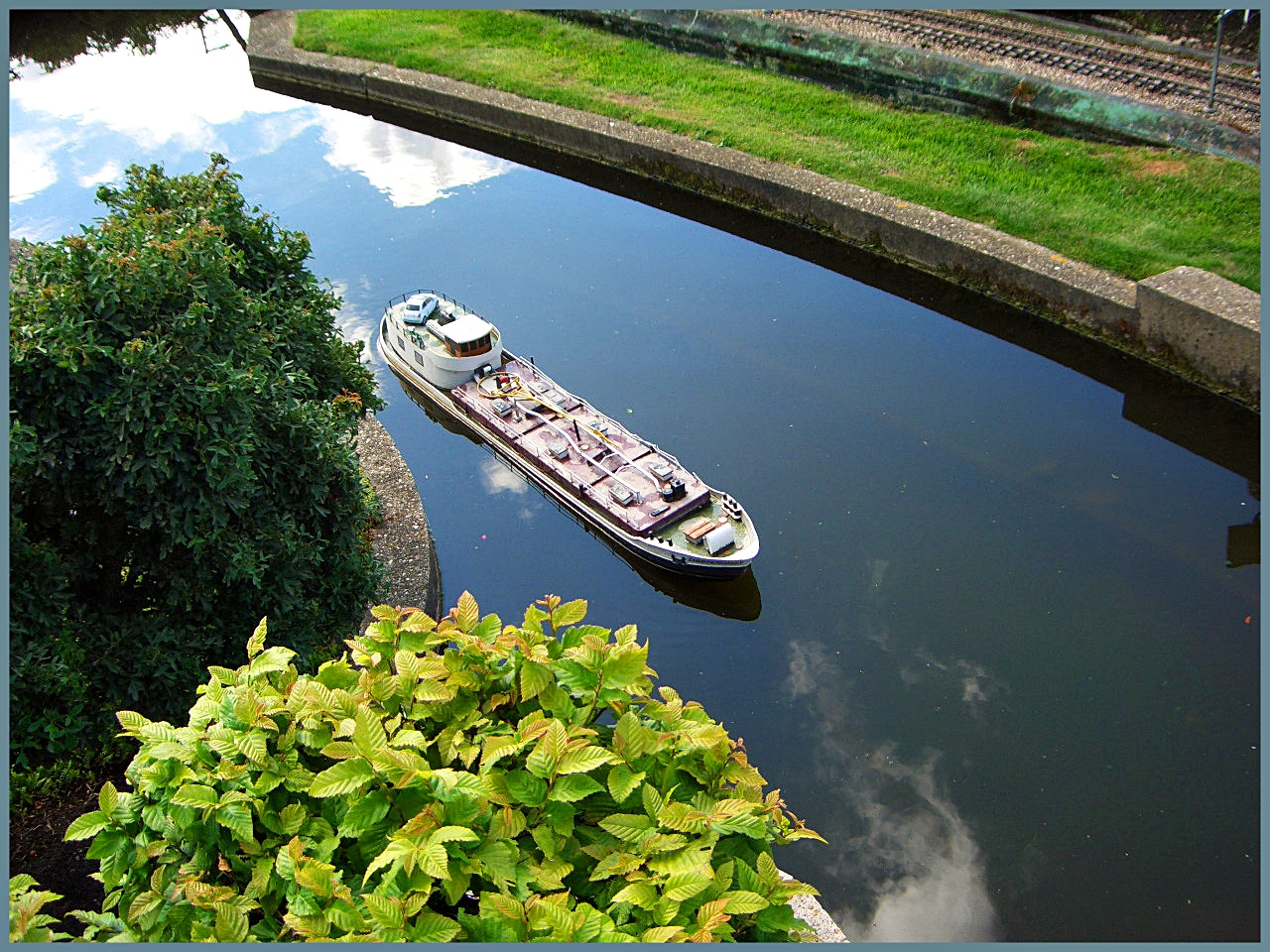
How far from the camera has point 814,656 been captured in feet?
41.5

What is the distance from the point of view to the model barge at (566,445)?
13688 mm

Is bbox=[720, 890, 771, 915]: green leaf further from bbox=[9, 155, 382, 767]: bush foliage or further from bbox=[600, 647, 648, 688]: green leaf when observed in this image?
bbox=[9, 155, 382, 767]: bush foliage

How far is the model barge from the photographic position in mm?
13688

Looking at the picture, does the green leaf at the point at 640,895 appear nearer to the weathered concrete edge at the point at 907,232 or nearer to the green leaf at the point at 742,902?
A: the green leaf at the point at 742,902

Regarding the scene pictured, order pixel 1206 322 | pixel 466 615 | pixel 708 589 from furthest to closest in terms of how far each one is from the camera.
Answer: pixel 1206 322 → pixel 708 589 → pixel 466 615

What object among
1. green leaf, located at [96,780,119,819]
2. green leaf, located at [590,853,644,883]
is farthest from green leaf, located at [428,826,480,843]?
green leaf, located at [96,780,119,819]

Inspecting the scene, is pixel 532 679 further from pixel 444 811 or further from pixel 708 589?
pixel 708 589

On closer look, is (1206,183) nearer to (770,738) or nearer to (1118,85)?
(1118,85)

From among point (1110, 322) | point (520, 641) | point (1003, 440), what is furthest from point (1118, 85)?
point (520, 641)

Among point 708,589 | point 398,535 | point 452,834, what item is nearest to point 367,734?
point 452,834

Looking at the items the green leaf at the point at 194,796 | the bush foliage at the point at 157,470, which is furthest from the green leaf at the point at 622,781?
the bush foliage at the point at 157,470

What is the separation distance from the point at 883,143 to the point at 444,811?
20881 millimetres

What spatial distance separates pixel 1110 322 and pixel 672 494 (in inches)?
338

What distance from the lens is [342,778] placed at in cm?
444
